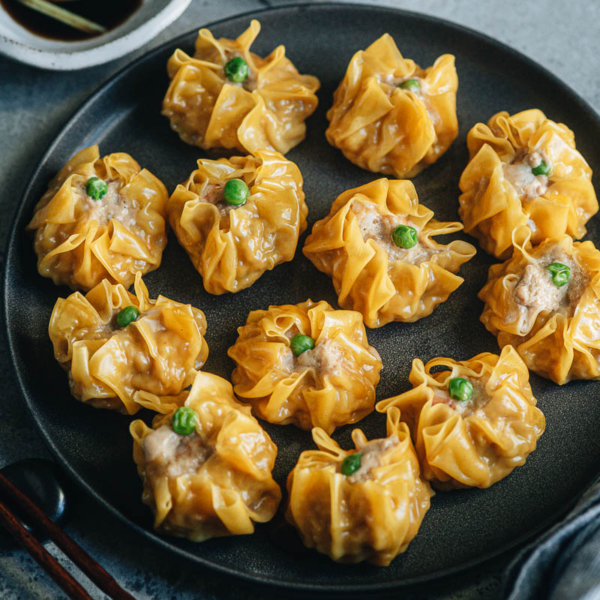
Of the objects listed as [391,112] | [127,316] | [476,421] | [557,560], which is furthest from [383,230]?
[557,560]

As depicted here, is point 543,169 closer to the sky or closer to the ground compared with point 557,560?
closer to the sky

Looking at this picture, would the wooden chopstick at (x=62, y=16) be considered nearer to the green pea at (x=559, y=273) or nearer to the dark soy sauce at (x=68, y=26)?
the dark soy sauce at (x=68, y=26)

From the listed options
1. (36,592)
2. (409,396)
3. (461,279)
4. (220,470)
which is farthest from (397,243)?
(36,592)

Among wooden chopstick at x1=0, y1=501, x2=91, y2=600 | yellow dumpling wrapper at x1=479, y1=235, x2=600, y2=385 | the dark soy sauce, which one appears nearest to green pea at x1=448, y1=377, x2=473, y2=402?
yellow dumpling wrapper at x1=479, y1=235, x2=600, y2=385

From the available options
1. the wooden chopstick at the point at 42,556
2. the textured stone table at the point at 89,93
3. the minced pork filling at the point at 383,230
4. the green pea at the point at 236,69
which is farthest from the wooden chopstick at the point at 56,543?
the green pea at the point at 236,69

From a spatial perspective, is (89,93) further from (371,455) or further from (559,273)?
(559,273)
